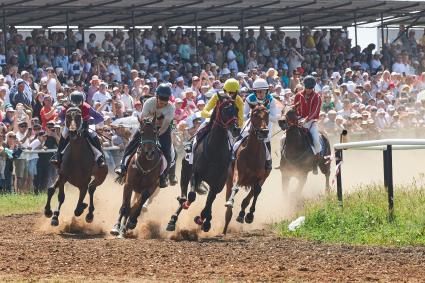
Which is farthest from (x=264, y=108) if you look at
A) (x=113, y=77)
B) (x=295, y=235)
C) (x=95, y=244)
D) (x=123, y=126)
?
(x=113, y=77)

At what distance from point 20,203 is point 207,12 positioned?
614 inches

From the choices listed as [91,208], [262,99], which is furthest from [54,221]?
[262,99]

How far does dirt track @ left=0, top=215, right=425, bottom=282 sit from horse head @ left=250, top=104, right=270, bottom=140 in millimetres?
1771

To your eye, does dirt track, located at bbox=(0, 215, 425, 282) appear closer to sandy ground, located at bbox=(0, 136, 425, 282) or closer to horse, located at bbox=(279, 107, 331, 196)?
sandy ground, located at bbox=(0, 136, 425, 282)

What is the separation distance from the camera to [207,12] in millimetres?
37281

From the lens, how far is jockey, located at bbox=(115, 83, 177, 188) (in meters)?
18.2

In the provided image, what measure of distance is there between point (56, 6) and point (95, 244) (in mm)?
16399

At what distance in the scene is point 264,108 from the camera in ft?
60.2

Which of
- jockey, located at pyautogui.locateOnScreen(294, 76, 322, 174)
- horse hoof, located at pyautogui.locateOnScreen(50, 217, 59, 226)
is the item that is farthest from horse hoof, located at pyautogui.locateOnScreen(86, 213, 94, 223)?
jockey, located at pyautogui.locateOnScreen(294, 76, 322, 174)

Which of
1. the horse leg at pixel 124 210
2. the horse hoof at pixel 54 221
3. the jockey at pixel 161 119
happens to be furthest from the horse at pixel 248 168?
the horse hoof at pixel 54 221

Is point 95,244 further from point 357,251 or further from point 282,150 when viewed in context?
point 282,150

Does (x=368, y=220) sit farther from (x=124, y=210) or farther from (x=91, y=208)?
(x=91, y=208)

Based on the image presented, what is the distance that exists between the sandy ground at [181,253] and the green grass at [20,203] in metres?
1.14

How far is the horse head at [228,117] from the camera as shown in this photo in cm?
1780
